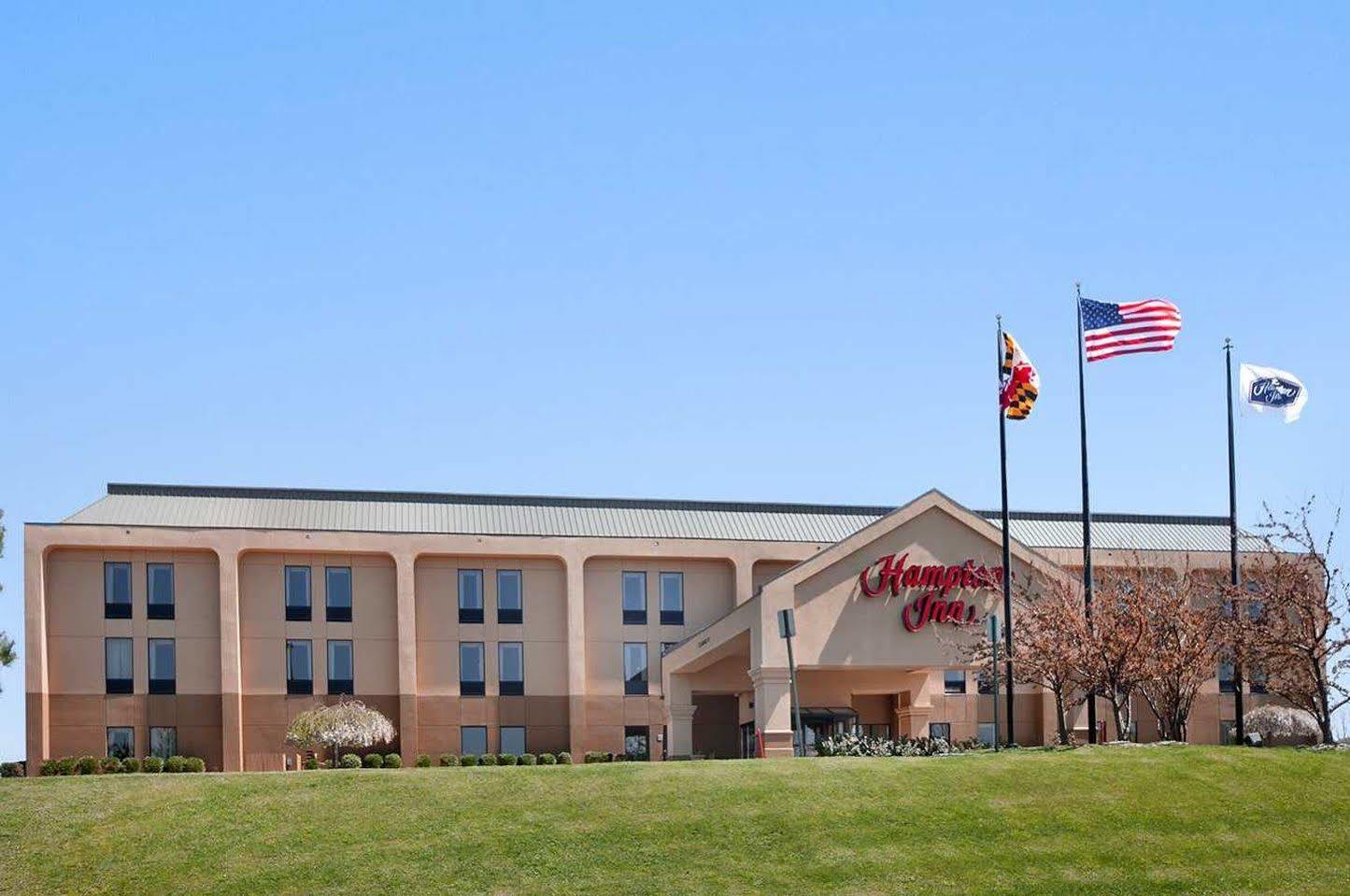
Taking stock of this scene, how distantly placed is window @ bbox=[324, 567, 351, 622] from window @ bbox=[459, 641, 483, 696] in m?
4.70

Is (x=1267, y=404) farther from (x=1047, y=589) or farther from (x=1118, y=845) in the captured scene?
(x=1118, y=845)

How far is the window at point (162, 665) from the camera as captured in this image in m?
65.1

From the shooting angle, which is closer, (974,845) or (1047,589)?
(974,845)

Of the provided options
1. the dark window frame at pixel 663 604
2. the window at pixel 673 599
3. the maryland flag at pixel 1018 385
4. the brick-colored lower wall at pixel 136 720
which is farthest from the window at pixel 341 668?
the maryland flag at pixel 1018 385

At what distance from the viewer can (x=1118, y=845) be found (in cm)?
2795

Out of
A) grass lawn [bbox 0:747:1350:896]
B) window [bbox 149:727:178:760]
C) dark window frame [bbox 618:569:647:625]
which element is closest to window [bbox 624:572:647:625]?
dark window frame [bbox 618:569:647:625]

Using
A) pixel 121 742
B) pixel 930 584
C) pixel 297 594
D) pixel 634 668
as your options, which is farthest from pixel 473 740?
pixel 930 584

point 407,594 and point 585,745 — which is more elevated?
point 407,594

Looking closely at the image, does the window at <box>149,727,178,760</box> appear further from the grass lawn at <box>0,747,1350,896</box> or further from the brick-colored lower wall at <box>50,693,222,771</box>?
the grass lawn at <box>0,747,1350,896</box>

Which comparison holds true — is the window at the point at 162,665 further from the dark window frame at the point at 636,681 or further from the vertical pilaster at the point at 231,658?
the dark window frame at the point at 636,681

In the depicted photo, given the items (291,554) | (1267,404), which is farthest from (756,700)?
(291,554)

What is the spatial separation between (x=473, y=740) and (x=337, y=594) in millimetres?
7762

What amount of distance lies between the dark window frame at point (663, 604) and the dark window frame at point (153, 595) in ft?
61.5

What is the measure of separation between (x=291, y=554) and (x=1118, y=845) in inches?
1743
